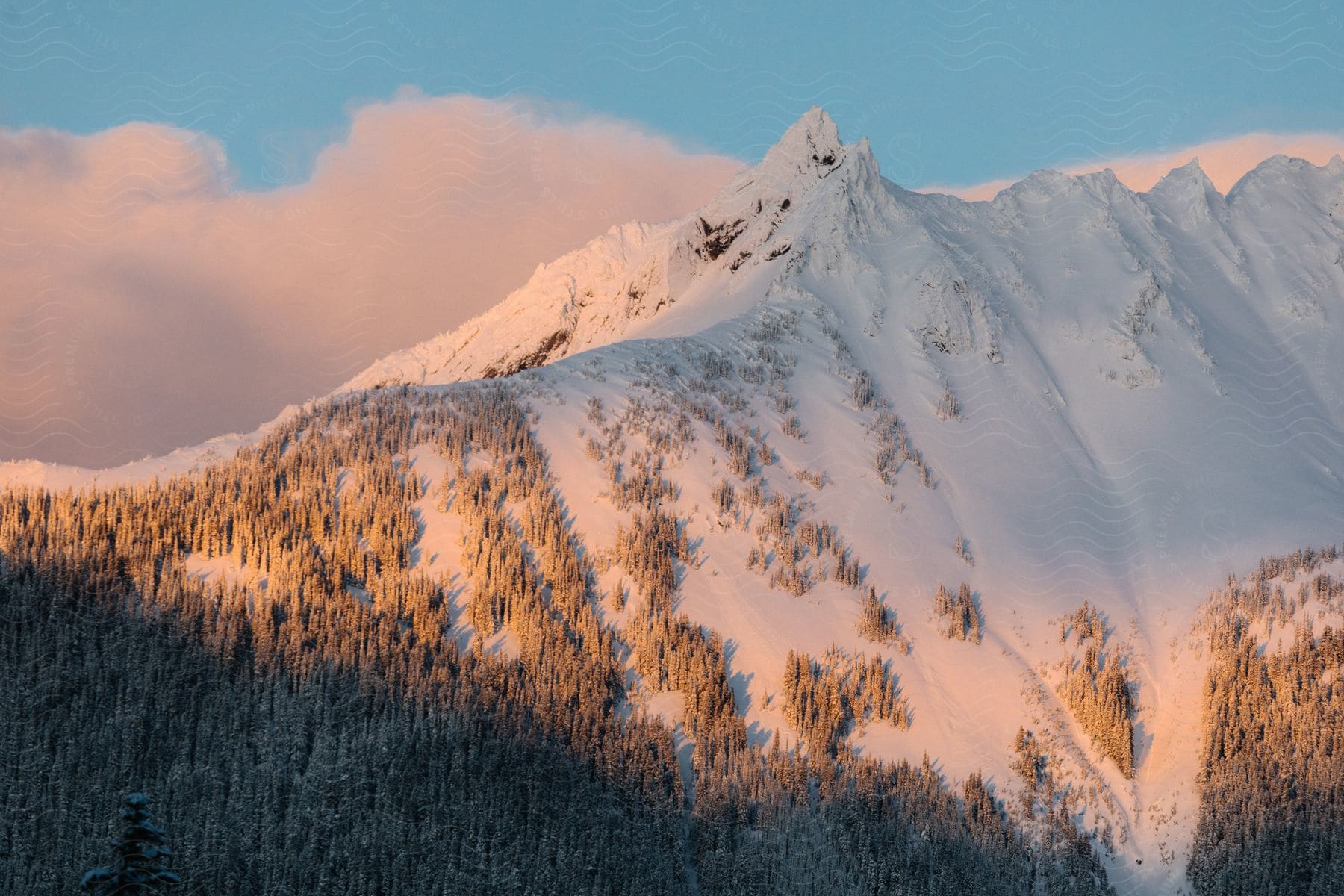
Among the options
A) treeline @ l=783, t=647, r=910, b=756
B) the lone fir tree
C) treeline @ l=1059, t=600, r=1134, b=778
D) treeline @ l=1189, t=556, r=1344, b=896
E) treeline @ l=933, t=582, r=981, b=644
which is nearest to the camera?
the lone fir tree

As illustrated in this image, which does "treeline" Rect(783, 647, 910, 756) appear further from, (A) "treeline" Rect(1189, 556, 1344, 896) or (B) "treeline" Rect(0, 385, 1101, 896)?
(A) "treeline" Rect(1189, 556, 1344, 896)

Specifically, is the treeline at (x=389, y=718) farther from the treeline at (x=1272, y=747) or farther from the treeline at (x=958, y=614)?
the treeline at (x=958, y=614)

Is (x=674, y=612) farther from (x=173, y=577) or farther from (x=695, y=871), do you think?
(x=173, y=577)

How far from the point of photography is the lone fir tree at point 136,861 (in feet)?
165

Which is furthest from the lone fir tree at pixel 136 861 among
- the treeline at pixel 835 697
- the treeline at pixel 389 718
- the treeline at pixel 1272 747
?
the treeline at pixel 1272 747

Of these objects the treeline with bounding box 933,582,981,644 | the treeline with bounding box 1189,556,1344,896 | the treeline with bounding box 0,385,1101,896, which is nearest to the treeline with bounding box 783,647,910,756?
Result: the treeline with bounding box 0,385,1101,896

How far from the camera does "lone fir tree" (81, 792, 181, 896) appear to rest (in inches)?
1980

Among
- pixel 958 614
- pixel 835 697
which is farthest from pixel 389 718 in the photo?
pixel 958 614

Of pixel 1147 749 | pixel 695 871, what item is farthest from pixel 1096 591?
pixel 695 871

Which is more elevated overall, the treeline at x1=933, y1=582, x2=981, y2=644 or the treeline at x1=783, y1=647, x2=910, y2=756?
the treeline at x1=933, y1=582, x2=981, y2=644

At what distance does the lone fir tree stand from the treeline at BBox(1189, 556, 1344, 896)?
435 feet

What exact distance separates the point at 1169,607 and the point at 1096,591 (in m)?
9.53

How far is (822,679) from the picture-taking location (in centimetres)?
17388

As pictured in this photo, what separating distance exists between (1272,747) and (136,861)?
14489cm
